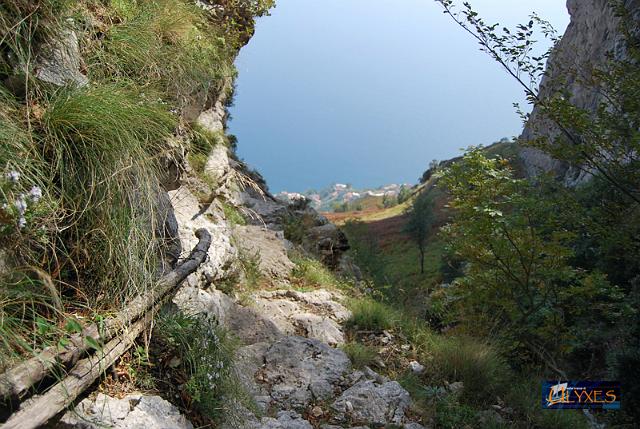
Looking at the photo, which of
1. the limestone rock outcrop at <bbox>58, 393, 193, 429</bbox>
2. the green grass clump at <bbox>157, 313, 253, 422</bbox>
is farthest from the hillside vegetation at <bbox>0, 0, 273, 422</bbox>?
the limestone rock outcrop at <bbox>58, 393, 193, 429</bbox>

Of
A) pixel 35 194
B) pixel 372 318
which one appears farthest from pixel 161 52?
pixel 372 318

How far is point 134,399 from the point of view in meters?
2.64

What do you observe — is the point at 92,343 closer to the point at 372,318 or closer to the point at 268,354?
the point at 268,354

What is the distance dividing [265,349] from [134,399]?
247 cm

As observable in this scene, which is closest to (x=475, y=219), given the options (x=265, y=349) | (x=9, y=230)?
(x=265, y=349)

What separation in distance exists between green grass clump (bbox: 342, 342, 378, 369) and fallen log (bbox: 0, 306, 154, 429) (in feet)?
10.0

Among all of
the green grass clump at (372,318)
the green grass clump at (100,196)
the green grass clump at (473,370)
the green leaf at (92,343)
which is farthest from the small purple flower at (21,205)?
the green grass clump at (372,318)

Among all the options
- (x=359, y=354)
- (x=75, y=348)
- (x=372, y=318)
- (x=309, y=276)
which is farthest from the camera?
(x=309, y=276)

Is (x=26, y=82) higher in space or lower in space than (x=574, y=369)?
lower

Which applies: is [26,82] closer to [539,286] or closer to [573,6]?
[539,286]

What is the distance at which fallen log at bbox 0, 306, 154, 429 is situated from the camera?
80.0 inches

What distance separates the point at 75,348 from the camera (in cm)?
236

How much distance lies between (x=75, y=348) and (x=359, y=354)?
3.55m

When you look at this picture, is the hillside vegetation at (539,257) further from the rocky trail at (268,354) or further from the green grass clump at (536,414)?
the rocky trail at (268,354)
